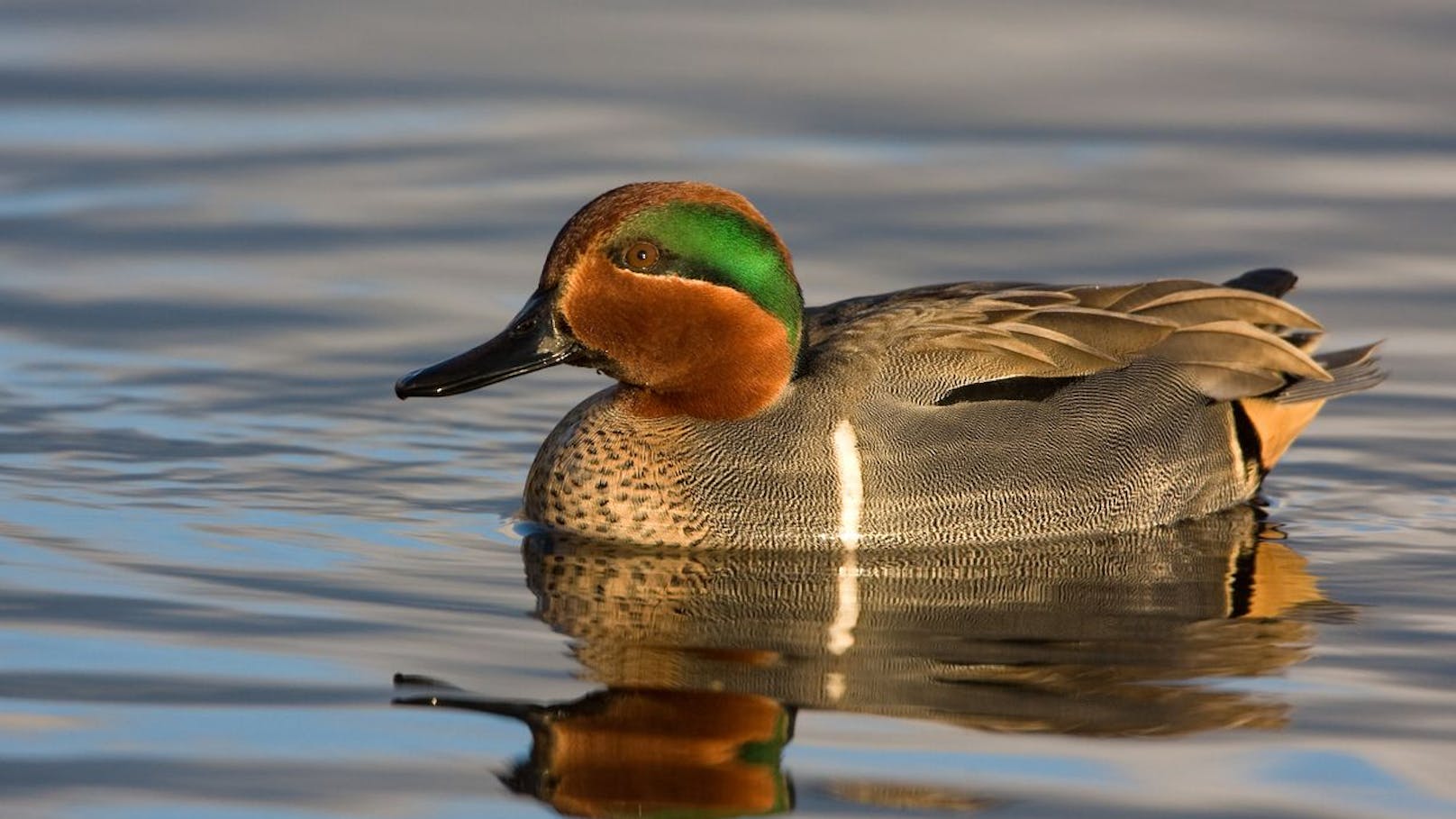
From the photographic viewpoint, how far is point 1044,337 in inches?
333

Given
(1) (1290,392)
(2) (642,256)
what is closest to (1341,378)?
(1) (1290,392)

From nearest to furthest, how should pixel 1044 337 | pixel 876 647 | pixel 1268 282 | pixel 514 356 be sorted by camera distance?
pixel 876 647, pixel 514 356, pixel 1044 337, pixel 1268 282

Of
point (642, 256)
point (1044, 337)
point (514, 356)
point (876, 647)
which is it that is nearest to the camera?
point (876, 647)

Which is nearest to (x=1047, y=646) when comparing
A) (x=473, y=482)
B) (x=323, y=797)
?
(x=323, y=797)

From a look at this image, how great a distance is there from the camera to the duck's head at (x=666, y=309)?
796cm

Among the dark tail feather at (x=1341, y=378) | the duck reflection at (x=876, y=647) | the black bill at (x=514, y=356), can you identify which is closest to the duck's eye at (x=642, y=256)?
the black bill at (x=514, y=356)

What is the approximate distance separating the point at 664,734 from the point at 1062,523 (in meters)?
2.57

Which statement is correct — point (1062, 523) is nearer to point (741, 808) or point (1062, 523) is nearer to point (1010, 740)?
point (1010, 740)

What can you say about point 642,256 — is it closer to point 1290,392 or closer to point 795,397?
point 795,397

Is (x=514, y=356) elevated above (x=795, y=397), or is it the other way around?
(x=514, y=356)

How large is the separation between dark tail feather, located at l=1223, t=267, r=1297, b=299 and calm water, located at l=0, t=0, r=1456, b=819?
1.97 ft

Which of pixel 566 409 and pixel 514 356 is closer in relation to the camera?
pixel 514 356

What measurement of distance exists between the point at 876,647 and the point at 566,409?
10.7ft

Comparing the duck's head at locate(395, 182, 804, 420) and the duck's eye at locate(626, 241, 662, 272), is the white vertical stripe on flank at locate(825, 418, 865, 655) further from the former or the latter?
the duck's eye at locate(626, 241, 662, 272)
